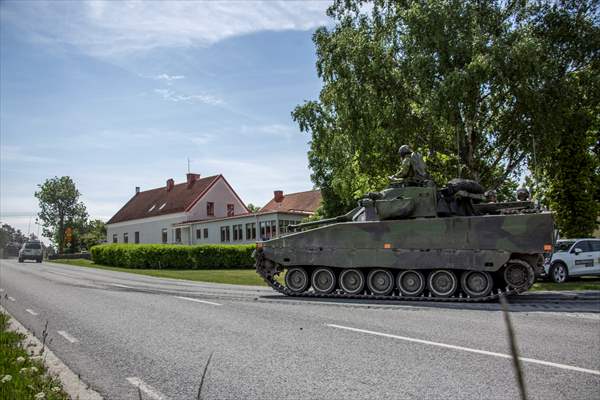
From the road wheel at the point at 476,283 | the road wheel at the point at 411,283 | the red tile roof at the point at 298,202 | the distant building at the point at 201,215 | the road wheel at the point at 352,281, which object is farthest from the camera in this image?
the red tile roof at the point at 298,202

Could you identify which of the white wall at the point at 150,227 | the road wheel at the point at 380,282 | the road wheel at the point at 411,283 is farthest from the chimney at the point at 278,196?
the road wheel at the point at 411,283

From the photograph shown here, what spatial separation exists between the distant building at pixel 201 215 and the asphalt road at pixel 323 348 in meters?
32.9

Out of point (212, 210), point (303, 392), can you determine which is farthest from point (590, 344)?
point (212, 210)

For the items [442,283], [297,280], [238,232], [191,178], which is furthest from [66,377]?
[191,178]

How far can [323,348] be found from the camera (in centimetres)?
709

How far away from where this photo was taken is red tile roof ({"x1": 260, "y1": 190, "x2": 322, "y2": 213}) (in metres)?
58.7

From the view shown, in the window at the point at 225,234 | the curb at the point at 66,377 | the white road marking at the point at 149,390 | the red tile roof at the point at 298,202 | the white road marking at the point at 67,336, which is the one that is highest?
the red tile roof at the point at 298,202

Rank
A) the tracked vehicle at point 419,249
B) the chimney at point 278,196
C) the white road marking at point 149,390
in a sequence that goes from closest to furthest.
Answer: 1. the white road marking at point 149,390
2. the tracked vehicle at point 419,249
3. the chimney at point 278,196

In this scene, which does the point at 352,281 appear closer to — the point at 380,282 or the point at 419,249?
the point at 380,282

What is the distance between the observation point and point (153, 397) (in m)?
5.05

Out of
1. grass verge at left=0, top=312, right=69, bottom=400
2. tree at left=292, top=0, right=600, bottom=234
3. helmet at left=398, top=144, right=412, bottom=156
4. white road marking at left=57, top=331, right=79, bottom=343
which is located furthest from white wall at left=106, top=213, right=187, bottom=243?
grass verge at left=0, top=312, right=69, bottom=400

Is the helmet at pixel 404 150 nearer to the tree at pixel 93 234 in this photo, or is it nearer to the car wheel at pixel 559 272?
the car wheel at pixel 559 272

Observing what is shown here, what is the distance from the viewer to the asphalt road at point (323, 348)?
17.4 feet

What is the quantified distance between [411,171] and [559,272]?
24.9 feet
